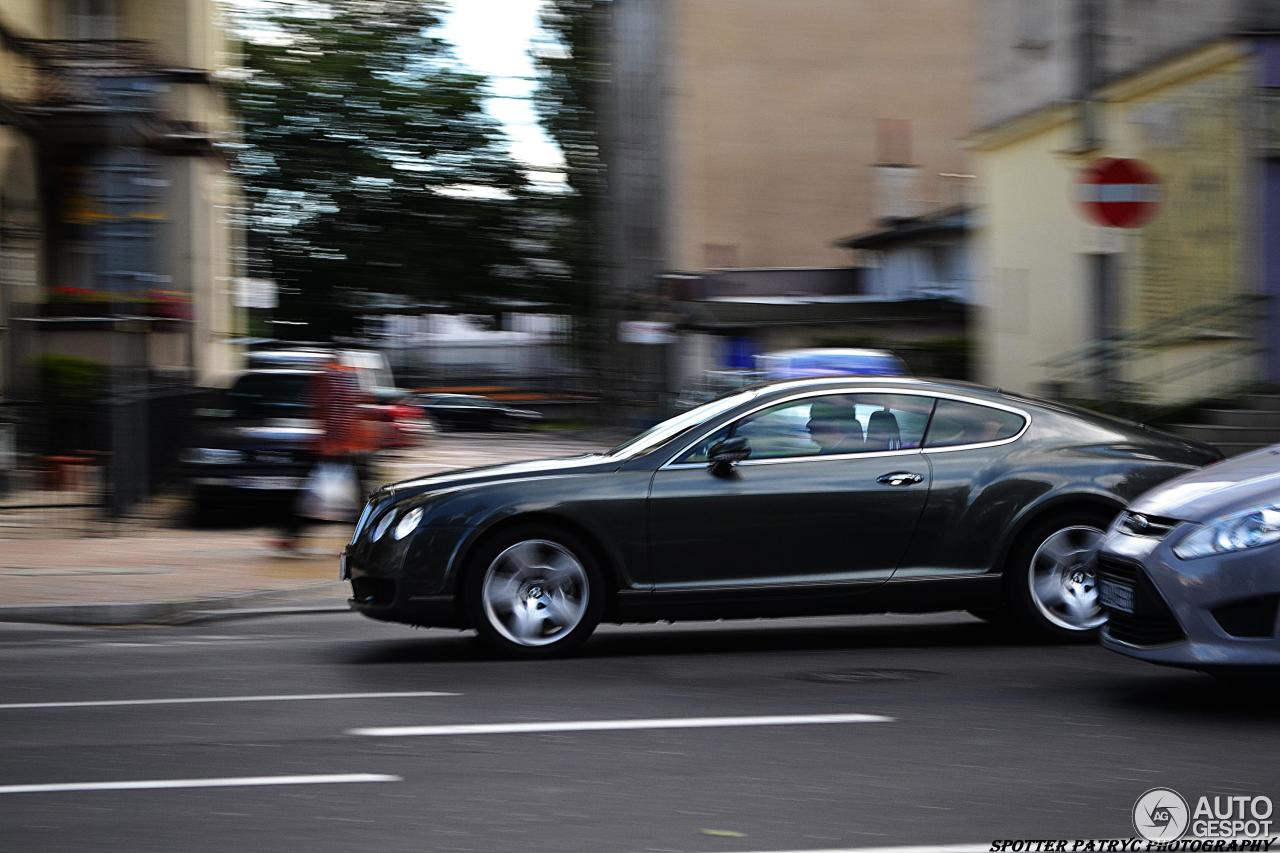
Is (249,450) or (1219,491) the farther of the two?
(249,450)

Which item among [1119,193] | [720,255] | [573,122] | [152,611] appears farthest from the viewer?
[573,122]

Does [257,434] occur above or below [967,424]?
below

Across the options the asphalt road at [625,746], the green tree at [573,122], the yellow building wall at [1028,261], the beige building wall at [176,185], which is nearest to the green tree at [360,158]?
the green tree at [573,122]

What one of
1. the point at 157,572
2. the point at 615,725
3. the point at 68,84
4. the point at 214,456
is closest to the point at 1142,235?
the point at 214,456

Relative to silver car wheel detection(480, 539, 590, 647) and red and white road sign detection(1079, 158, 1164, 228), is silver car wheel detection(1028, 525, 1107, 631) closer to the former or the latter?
silver car wheel detection(480, 539, 590, 647)

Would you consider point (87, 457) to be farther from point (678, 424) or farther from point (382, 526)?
point (678, 424)

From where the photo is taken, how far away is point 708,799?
17.6 feet

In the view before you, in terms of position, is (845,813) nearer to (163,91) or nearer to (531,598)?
(531,598)

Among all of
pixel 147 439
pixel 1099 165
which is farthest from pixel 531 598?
pixel 147 439

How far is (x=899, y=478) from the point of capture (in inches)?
336

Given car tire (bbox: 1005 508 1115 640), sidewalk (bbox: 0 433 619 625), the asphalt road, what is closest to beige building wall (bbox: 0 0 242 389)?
sidewalk (bbox: 0 433 619 625)

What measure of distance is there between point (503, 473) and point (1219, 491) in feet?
11.4

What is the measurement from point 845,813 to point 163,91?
21.2 m

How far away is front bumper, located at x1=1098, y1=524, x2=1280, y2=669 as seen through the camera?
20.6 feet
